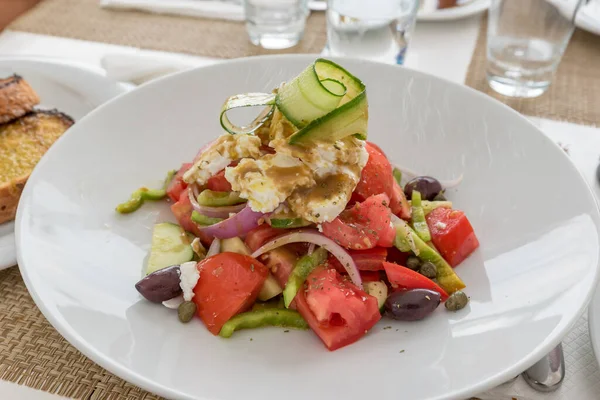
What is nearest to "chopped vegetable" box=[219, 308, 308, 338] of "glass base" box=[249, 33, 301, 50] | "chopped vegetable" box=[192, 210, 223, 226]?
"chopped vegetable" box=[192, 210, 223, 226]

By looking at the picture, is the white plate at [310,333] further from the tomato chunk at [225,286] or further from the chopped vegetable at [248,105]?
the chopped vegetable at [248,105]

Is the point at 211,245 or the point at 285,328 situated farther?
the point at 211,245

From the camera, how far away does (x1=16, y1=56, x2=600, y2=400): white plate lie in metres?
1.55

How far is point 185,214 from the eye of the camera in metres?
2.12

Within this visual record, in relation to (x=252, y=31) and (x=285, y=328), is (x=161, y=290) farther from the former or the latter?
(x=252, y=31)

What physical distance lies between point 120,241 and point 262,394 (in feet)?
2.60

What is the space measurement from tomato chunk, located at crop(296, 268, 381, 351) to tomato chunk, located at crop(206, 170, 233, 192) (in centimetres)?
47

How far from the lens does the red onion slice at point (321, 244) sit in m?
1.87

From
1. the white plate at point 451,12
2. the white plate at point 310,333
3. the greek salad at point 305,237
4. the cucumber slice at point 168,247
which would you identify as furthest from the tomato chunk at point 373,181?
the white plate at point 451,12

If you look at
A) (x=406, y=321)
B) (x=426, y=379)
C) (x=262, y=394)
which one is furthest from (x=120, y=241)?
(x=426, y=379)

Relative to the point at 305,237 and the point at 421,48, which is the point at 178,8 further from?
the point at 305,237

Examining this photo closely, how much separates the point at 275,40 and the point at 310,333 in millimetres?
2215

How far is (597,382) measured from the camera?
179 centimetres

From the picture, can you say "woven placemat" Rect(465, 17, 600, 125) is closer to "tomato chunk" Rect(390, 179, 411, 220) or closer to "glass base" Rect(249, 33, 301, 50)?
"glass base" Rect(249, 33, 301, 50)
